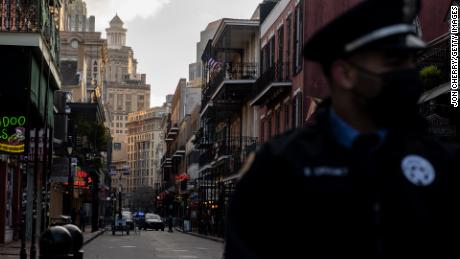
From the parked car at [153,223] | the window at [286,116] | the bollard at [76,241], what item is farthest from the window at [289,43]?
the parked car at [153,223]

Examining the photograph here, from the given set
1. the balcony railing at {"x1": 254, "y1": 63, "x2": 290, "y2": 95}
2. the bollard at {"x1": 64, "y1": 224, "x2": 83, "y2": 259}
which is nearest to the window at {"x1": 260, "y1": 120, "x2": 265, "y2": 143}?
the balcony railing at {"x1": 254, "y1": 63, "x2": 290, "y2": 95}

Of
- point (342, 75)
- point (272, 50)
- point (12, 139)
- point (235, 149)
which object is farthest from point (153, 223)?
point (342, 75)

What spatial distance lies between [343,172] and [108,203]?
12772 centimetres

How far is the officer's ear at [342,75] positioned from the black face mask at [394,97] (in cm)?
3

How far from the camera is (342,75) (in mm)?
3238

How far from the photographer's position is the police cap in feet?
10.5

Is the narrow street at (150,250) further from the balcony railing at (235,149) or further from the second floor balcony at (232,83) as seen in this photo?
the second floor balcony at (232,83)

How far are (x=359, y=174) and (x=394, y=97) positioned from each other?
0.25 m

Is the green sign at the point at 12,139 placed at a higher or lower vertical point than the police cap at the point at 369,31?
Result: higher

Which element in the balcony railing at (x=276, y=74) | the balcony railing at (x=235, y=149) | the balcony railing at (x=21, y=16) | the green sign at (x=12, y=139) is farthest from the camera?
the balcony railing at (x=235, y=149)

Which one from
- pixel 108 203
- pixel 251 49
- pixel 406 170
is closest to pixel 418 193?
pixel 406 170

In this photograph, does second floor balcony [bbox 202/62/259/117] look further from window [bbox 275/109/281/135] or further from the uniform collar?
the uniform collar

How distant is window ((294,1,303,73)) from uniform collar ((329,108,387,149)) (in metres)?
36.0

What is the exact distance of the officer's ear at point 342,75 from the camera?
10.5ft
